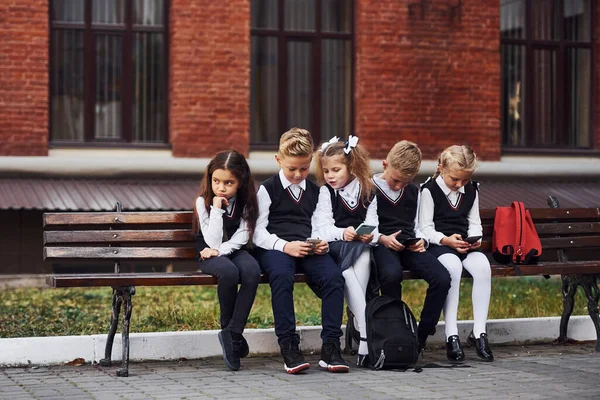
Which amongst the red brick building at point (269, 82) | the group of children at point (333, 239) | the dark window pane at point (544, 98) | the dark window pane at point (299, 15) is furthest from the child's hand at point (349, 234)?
the dark window pane at point (544, 98)

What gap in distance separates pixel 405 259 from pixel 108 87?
835 centimetres

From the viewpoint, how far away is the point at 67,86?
49.9ft

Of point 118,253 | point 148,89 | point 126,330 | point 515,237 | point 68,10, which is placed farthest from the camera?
point 148,89

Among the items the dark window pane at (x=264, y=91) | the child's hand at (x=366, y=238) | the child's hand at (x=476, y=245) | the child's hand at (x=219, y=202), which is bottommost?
the child's hand at (x=476, y=245)

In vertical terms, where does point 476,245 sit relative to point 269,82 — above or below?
below

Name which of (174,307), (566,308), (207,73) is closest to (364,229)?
(566,308)

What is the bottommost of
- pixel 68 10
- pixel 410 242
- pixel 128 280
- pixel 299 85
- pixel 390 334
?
pixel 390 334

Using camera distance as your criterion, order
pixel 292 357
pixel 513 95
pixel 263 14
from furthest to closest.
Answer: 1. pixel 513 95
2. pixel 263 14
3. pixel 292 357

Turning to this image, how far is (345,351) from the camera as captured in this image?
8.11 metres

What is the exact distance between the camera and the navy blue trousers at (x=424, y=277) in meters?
7.70

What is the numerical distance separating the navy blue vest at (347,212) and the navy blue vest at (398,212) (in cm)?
19

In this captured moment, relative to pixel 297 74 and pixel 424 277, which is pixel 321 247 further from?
pixel 297 74

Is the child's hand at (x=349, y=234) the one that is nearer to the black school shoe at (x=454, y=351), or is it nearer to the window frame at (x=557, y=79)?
the black school shoe at (x=454, y=351)

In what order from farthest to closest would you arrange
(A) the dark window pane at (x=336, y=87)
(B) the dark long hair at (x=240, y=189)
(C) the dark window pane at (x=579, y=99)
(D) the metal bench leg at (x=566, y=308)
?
(C) the dark window pane at (x=579, y=99), (A) the dark window pane at (x=336, y=87), (D) the metal bench leg at (x=566, y=308), (B) the dark long hair at (x=240, y=189)
